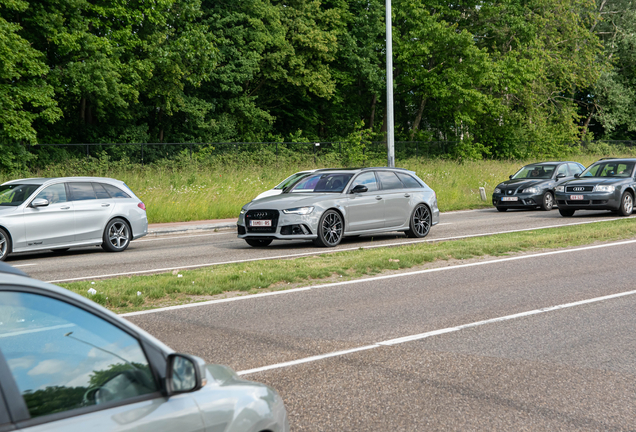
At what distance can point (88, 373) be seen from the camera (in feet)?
8.07

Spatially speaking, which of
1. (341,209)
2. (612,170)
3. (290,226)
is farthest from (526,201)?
(290,226)

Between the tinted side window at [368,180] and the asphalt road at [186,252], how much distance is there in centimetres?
124

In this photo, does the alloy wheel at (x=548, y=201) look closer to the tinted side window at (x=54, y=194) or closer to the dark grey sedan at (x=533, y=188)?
the dark grey sedan at (x=533, y=188)

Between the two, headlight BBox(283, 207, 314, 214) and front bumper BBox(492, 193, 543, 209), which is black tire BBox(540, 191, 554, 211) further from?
headlight BBox(283, 207, 314, 214)

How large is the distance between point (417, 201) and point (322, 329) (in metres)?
9.56

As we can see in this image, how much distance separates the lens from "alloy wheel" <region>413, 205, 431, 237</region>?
16.5 m

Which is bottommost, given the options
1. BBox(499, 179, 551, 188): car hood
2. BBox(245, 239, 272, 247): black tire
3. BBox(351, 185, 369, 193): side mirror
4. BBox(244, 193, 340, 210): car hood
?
BBox(245, 239, 272, 247): black tire

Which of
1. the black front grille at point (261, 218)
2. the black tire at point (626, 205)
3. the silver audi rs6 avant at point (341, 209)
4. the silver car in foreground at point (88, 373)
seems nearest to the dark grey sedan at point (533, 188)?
the black tire at point (626, 205)

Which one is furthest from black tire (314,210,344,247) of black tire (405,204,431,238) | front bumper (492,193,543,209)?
front bumper (492,193,543,209)

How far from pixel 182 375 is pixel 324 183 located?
13194 mm

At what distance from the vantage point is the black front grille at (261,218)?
14516mm

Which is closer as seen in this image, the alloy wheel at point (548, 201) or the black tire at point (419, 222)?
the black tire at point (419, 222)

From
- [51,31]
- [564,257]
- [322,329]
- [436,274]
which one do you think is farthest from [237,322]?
[51,31]

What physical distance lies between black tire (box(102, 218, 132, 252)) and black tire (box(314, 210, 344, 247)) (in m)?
4.27
